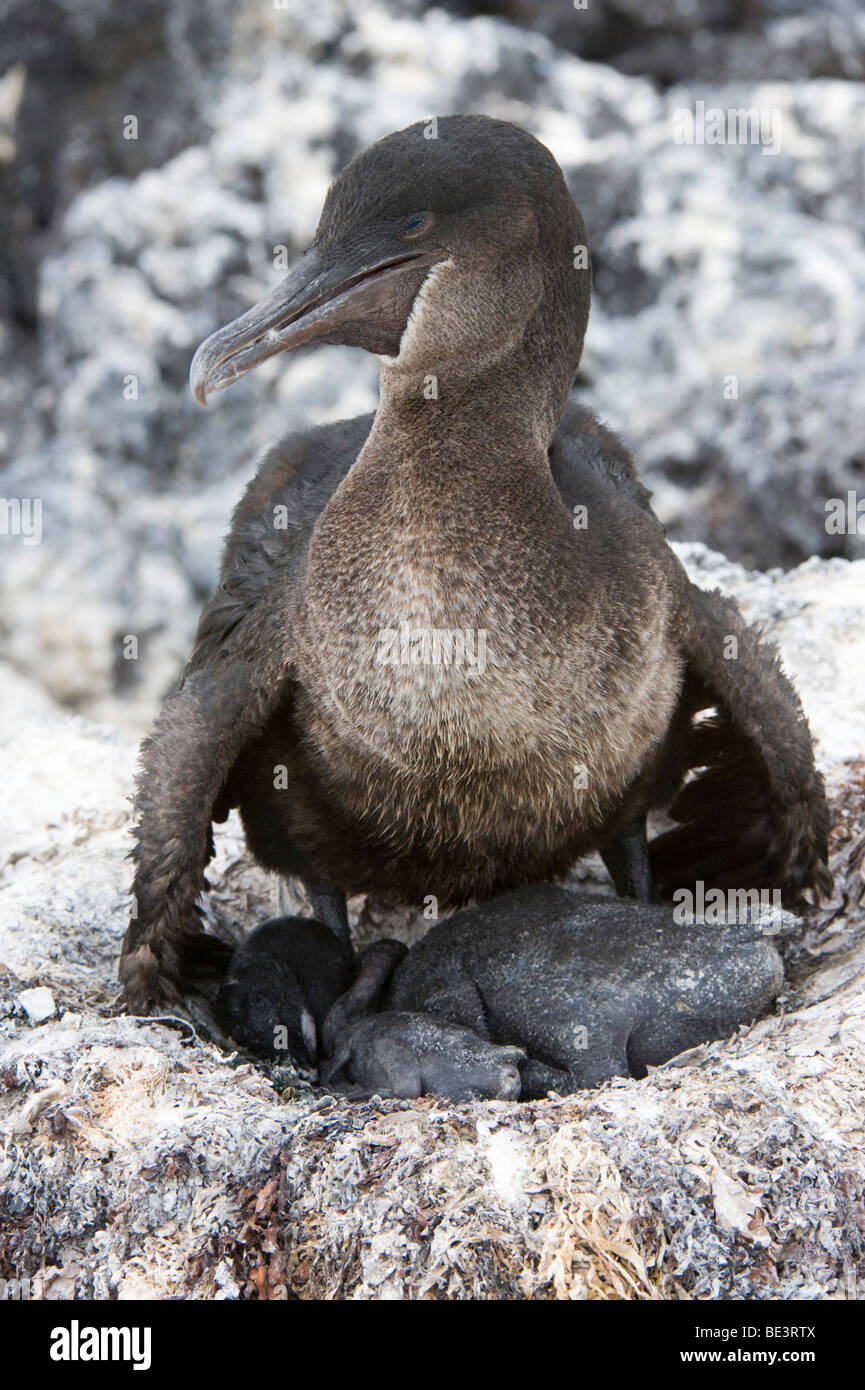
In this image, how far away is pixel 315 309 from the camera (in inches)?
145

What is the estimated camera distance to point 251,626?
4.30 meters

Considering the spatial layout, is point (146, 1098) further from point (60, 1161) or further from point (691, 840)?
point (691, 840)

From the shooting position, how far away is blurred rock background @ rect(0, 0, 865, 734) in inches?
320

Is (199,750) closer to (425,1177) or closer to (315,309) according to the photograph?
(315,309)

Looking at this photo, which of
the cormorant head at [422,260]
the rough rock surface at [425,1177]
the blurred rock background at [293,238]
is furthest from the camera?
the blurred rock background at [293,238]

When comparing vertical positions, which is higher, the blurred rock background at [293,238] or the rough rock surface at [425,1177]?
the blurred rock background at [293,238]

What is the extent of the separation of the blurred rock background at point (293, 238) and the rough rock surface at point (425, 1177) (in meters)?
4.44

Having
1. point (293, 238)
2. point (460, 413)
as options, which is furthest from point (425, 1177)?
point (293, 238)

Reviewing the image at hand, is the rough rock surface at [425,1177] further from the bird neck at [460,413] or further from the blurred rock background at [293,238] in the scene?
the blurred rock background at [293,238]

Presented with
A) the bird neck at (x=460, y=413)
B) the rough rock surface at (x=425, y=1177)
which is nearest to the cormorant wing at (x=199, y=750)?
the rough rock surface at (x=425, y=1177)

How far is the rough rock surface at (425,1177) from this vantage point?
3150 mm

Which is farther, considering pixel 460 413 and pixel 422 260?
pixel 460 413

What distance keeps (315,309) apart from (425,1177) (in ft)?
6.51
